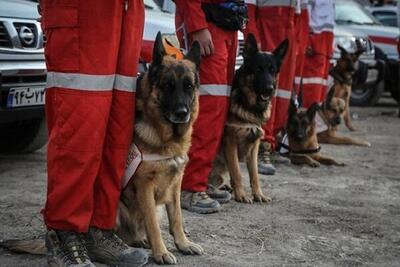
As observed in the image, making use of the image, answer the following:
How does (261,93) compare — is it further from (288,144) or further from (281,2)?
(288,144)

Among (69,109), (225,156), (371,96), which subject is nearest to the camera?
(69,109)

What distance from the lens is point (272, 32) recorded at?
5926 millimetres

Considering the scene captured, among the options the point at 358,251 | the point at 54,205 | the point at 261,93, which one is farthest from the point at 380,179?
the point at 54,205

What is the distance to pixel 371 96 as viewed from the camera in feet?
41.5

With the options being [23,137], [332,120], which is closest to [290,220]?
[23,137]

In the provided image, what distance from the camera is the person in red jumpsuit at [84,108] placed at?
117 inches

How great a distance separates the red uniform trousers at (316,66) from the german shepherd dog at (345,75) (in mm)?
1857

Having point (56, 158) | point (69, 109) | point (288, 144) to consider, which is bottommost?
point (288, 144)

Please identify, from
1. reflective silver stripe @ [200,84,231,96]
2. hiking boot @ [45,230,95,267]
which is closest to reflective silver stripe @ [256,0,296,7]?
reflective silver stripe @ [200,84,231,96]

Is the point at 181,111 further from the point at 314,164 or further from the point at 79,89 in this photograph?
the point at 314,164

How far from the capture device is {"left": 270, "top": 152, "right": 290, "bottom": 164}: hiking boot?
22.3ft

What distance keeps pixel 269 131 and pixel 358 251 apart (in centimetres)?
254

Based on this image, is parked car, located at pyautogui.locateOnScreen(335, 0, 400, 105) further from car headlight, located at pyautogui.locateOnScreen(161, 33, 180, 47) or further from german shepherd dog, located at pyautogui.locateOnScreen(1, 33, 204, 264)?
german shepherd dog, located at pyautogui.locateOnScreen(1, 33, 204, 264)

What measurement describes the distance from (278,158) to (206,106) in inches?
104
